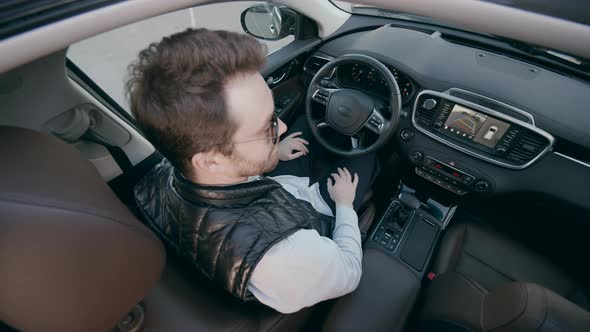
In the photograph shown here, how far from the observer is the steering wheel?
71.3 inches

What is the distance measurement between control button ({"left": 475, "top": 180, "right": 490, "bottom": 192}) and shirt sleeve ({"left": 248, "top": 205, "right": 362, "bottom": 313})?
1165mm

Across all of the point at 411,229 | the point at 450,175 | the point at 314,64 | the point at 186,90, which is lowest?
the point at 411,229

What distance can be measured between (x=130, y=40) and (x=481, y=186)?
4.79 meters

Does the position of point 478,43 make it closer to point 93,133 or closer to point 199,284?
point 199,284

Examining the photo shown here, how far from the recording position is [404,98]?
78.3 inches

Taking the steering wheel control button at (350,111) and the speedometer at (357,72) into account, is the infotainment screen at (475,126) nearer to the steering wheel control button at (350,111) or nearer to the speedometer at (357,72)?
the steering wheel control button at (350,111)

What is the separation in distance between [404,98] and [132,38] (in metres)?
4.29

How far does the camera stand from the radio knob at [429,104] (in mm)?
1843

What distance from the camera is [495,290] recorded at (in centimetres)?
130

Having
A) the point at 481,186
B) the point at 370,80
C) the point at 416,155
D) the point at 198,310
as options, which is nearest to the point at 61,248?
the point at 198,310

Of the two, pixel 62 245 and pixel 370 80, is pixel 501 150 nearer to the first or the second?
pixel 370 80

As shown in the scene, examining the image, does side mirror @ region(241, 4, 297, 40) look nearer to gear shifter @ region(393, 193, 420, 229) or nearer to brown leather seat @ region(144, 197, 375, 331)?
gear shifter @ region(393, 193, 420, 229)

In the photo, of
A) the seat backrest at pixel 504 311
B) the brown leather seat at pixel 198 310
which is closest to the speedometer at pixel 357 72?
the seat backrest at pixel 504 311

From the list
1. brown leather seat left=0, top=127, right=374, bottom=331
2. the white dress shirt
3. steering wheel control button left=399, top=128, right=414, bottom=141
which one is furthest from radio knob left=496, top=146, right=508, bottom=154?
brown leather seat left=0, top=127, right=374, bottom=331
